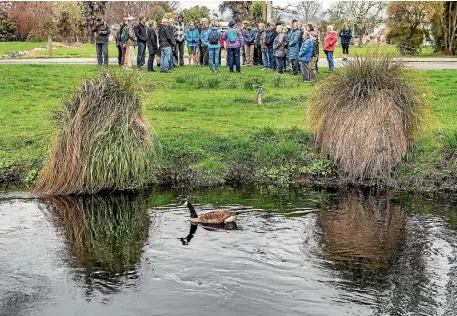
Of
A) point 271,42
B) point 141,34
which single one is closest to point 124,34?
point 141,34

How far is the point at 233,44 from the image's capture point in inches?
1056

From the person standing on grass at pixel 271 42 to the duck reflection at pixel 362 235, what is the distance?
14.3 metres

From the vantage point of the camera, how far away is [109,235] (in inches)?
461

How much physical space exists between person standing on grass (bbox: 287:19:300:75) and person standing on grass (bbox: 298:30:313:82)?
1.23ft

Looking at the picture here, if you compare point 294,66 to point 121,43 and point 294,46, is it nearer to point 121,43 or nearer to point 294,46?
point 294,46

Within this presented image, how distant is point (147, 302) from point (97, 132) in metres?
6.32

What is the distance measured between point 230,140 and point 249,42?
1361 centimetres

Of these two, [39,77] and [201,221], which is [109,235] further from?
[39,77]

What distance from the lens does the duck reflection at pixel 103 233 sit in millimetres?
9766

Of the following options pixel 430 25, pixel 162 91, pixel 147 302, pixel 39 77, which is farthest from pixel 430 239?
pixel 430 25

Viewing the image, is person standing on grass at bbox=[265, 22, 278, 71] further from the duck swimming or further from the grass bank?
the duck swimming

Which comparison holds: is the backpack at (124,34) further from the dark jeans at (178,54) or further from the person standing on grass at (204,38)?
the person standing on grass at (204,38)

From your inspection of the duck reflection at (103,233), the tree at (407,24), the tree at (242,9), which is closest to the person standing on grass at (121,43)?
the duck reflection at (103,233)

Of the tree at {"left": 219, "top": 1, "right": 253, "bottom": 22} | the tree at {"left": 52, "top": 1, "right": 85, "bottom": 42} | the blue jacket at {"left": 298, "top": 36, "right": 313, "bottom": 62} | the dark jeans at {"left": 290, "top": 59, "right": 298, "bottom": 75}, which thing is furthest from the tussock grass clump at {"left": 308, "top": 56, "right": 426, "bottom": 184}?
the tree at {"left": 219, "top": 1, "right": 253, "bottom": 22}
